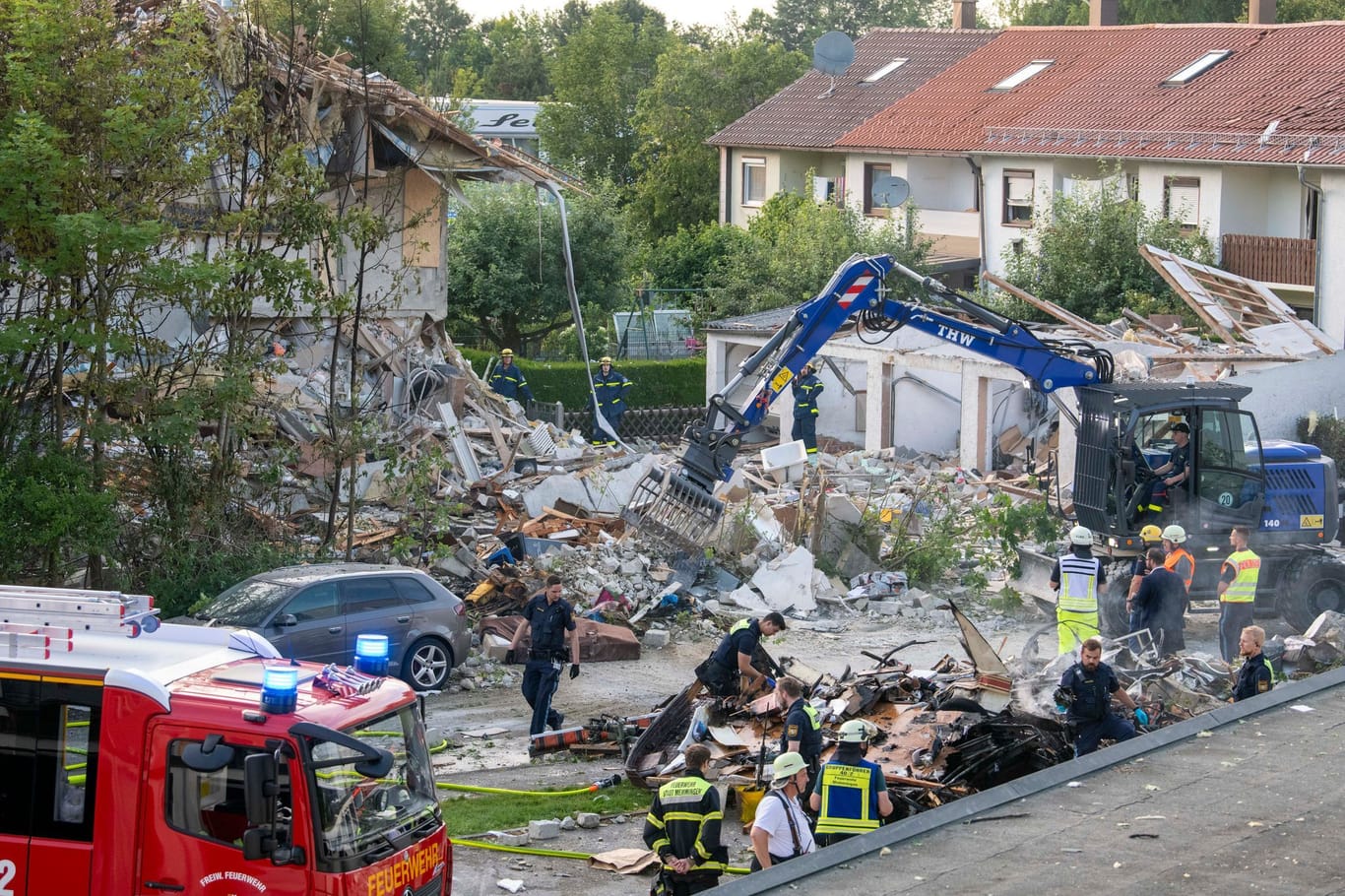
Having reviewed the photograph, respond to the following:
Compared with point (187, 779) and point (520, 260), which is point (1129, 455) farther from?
point (520, 260)

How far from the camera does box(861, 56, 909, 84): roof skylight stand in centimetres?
4728

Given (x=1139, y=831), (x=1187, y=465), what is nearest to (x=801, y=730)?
(x=1139, y=831)

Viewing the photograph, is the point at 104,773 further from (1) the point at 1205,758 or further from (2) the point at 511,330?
(2) the point at 511,330

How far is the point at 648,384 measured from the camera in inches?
1341

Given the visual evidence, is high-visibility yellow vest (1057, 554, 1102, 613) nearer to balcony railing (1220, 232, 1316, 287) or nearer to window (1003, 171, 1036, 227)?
balcony railing (1220, 232, 1316, 287)

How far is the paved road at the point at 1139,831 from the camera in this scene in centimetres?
811

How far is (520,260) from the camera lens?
34594 mm

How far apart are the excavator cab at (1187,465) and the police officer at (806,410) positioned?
33.1 ft

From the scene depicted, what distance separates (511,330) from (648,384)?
4.20m

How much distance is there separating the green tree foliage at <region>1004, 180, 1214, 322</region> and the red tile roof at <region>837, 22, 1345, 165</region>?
2.46m

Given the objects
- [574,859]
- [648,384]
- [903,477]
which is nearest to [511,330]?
[648,384]

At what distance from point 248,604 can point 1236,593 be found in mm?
9541

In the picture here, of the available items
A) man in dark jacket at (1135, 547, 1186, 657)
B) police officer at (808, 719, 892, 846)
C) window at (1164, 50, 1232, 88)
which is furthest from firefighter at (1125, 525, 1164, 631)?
window at (1164, 50, 1232, 88)

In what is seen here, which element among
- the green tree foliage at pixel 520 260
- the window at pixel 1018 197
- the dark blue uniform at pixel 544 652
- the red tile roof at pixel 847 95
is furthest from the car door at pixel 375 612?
the red tile roof at pixel 847 95
